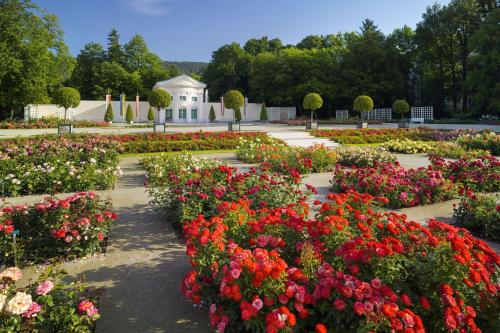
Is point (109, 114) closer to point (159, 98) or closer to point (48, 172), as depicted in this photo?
point (159, 98)

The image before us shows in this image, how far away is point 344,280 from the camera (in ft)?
8.13

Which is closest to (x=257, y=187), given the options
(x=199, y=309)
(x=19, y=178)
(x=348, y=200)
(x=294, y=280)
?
(x=348, y=200)

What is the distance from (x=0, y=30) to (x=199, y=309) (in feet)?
116

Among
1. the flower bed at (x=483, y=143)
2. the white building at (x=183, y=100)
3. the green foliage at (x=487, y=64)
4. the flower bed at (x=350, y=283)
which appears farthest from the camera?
the white building at (x=183, y=100)

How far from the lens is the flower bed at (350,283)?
2.31 meters

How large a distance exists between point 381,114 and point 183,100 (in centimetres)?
2043

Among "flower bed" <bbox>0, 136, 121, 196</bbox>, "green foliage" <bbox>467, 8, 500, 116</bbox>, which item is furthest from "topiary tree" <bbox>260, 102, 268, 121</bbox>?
"flower bed" <bbox>0, 136, 121, 196</bbox>

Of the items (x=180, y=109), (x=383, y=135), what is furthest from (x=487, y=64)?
(x=180, y=109)

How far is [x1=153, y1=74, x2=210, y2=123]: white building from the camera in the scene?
40.2m

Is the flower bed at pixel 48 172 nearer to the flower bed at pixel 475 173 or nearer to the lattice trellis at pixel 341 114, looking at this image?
the flower bed at pixel 475 173

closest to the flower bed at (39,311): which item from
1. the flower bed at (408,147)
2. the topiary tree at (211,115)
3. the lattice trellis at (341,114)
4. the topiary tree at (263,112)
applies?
the flower bed at (408,147)

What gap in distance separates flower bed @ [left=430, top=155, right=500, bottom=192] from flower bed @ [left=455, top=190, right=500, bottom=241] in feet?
6.48

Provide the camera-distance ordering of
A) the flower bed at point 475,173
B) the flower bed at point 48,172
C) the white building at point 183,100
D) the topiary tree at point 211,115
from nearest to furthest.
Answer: the flower bed at point 48,172 → the flower bed at point 475,173 → the white building at point 183,100 → the topiary tree at point 211,115

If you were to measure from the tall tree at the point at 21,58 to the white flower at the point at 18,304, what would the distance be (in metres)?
32.8
